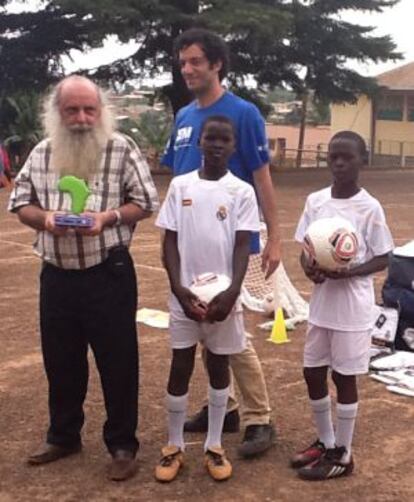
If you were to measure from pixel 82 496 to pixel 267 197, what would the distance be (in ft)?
5.88

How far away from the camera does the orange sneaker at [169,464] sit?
4363 mm

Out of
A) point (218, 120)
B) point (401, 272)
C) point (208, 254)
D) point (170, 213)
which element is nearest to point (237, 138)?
point (218, 120)

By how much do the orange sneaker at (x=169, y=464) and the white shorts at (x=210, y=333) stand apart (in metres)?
0.53

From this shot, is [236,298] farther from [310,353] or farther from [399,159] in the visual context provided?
[399,159]

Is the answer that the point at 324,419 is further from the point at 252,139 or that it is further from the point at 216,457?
the point at 252,139

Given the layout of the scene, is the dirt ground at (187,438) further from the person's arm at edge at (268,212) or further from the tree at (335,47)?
the tree at (335,47)

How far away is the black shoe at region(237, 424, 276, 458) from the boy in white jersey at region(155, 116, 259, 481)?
0.25 meters

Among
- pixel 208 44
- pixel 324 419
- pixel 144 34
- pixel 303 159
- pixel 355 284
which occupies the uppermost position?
pixel 144 34

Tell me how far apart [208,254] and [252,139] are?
0.74 m

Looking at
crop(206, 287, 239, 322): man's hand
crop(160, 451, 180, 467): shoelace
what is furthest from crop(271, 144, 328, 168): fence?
crop(206, 287, 239, 322): man's hand

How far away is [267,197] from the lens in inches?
189

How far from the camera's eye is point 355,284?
432cm

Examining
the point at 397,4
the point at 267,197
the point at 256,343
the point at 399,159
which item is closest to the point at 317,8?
the point at 397,4

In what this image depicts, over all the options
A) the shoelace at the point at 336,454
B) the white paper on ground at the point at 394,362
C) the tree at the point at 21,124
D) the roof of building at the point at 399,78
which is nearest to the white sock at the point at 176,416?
the shoelace at the point at 336,454
